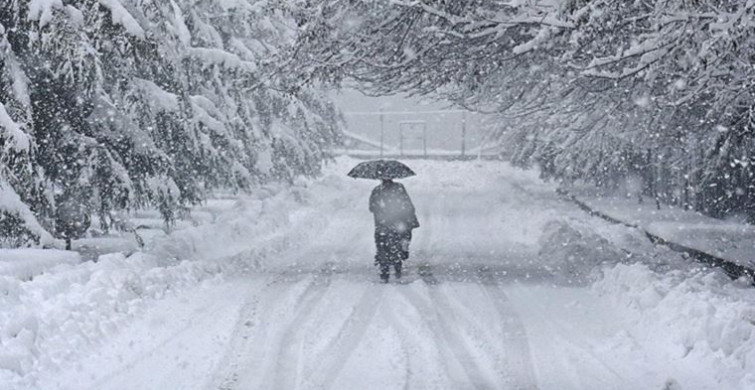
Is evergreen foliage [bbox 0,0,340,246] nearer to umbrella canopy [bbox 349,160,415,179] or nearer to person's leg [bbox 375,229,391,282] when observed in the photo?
umbrella canopy [bbox 349,160,415,179]

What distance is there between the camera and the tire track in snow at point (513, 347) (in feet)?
24.0

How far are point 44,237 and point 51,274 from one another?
6.11 feet

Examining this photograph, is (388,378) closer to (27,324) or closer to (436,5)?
(27,324)

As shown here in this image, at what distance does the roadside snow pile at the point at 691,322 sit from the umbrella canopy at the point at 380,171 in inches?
147

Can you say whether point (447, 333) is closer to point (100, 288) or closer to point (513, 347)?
point (513, 347)

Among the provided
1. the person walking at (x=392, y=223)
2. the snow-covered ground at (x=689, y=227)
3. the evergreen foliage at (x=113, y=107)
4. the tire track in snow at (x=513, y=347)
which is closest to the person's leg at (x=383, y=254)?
the person walking at (x=392, y=223)

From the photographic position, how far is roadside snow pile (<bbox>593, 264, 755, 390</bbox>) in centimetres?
736

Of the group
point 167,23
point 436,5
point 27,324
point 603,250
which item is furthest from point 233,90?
point 27,324

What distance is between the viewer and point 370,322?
955cm

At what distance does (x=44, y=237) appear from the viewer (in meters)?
11.8

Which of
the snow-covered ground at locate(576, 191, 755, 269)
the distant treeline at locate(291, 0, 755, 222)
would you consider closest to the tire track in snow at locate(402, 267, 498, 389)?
the distant treeline at locate(291, 0, 755, 222)

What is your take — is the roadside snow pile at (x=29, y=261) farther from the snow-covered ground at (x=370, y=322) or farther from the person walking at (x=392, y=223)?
the person walking at (x=392, y=223)

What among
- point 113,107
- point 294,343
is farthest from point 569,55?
point 113,107

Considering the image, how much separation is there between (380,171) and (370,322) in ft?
13.0
